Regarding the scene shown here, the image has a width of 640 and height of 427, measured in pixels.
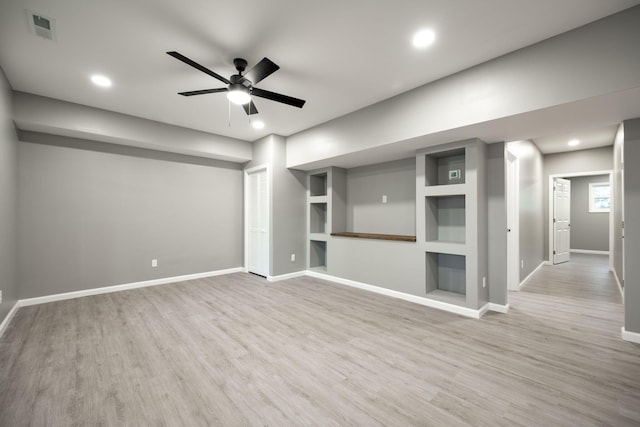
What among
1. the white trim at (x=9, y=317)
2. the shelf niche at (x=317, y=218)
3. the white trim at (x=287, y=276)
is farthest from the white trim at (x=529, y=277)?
the white trim at (x=9, y=317)

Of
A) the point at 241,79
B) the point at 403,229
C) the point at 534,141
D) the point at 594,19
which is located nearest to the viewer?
the point at 594,19

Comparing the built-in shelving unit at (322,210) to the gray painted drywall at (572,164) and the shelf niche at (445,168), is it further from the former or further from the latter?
the gray painted drywall at (572,164)

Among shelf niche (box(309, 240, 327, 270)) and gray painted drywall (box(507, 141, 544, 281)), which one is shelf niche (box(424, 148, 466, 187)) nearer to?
gray painted drywall (box(507, 141, 544, 281))

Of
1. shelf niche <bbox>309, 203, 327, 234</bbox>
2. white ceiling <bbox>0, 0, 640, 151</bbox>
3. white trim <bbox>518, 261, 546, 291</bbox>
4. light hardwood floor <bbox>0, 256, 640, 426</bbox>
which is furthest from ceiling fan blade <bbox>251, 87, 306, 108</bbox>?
white trim <bbox>518, 261, 546, 291</bbox>

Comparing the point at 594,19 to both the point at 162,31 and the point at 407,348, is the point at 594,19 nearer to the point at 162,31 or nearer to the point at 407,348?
the point at 407,348

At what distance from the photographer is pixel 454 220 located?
3785 millimetres

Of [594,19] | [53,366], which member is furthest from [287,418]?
[594,19]

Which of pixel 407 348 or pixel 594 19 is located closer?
pixel 594 19

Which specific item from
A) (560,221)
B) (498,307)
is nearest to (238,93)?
(498,307)

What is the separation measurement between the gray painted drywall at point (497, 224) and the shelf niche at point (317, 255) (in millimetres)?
2888

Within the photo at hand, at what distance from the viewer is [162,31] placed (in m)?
2.22

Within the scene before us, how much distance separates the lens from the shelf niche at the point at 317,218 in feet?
17.7

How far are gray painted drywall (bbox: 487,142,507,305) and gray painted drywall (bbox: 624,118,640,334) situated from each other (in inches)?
39.1

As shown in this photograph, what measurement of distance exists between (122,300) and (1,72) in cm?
295
